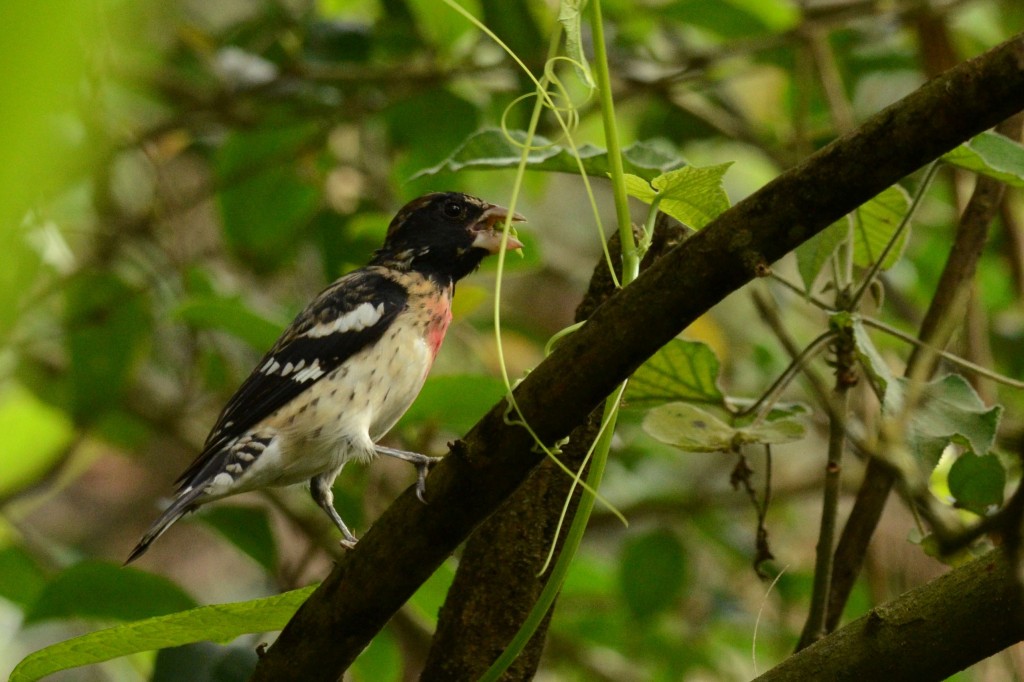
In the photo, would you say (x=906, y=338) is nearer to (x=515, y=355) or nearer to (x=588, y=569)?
(x=588, y=569)

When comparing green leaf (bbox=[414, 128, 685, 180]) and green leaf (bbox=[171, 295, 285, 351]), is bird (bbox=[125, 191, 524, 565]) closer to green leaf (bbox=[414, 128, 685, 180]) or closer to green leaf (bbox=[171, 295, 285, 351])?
green leaf (bbox=[171, 295, 285, 351])

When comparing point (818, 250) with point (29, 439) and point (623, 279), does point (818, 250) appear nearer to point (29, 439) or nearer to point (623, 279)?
point (623, 279)

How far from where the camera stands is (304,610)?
1630 mm

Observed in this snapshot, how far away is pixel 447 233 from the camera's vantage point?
3287 millimetres

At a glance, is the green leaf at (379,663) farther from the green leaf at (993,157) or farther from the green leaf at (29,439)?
the green leaf at (993,157)

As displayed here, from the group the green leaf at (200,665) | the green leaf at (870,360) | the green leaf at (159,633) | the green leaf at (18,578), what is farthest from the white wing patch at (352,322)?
the green leaf at (870,360)

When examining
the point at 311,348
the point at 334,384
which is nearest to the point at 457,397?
the point at 334,384

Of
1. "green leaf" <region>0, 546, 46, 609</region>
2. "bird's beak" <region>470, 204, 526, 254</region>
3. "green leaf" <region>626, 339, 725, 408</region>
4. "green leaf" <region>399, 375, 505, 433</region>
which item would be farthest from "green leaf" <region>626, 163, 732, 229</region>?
"green leaf" <region>0, 546, 46, 609</region>

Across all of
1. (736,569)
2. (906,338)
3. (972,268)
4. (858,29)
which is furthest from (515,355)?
(906,338)

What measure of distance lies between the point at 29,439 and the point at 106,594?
1733 mm

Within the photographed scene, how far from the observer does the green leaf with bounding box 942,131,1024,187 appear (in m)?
1.68

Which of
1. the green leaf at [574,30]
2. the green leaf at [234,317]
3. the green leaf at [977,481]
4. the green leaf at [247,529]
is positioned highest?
the green leaf at [574,30]

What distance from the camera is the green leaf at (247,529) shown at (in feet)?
10.2

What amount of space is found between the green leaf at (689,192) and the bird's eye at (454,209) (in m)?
Answer: 1.59
